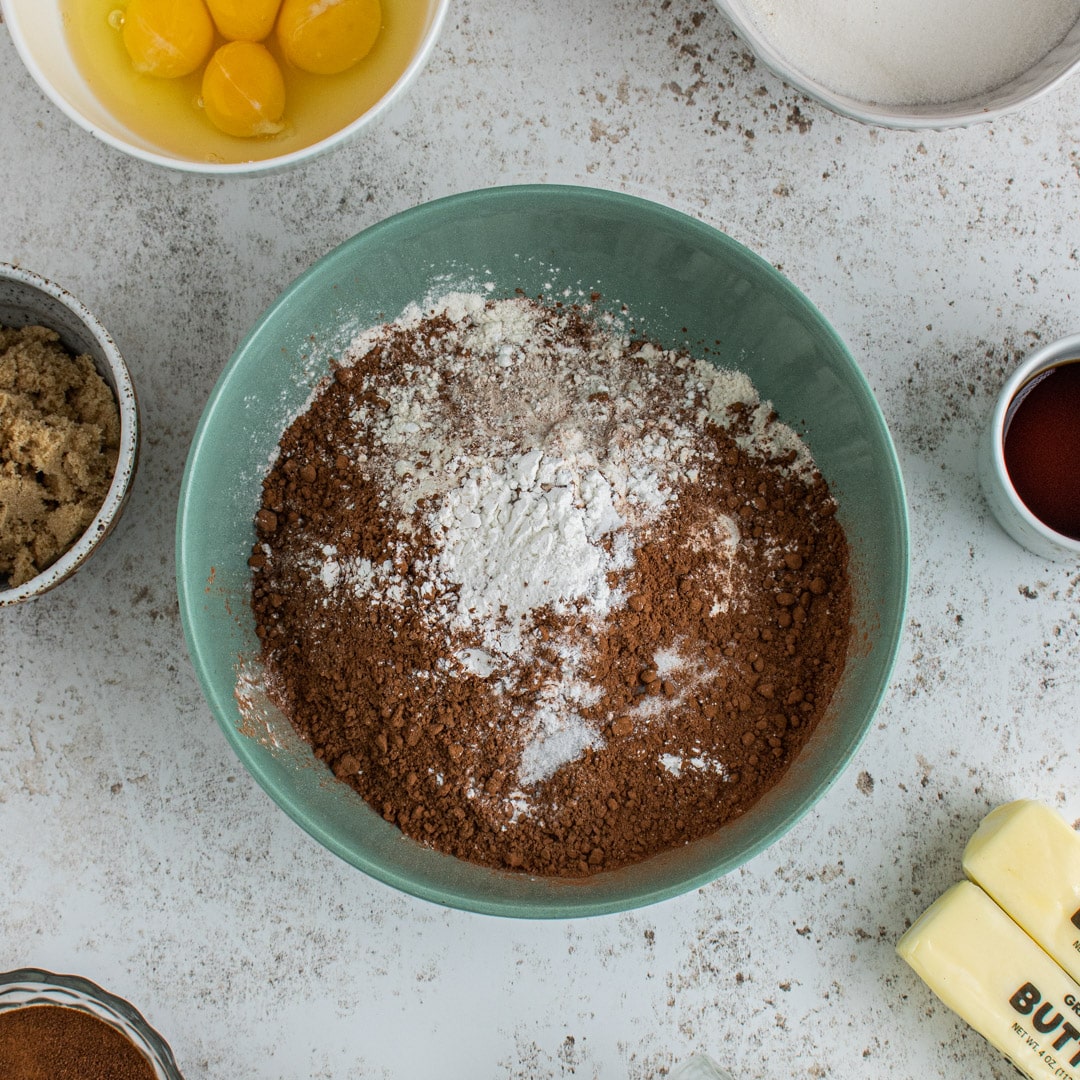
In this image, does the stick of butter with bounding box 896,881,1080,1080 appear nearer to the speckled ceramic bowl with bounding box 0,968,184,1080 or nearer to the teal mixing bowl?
the teal mixing bowl

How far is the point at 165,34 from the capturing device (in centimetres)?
105

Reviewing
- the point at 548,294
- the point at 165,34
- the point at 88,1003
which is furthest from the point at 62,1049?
the point at 165,34

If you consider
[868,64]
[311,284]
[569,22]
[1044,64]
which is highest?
[569,22]

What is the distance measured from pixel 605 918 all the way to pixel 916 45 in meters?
1.14

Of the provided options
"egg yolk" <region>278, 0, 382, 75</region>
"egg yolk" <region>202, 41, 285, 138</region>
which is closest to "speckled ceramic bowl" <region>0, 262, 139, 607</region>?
"egg yolk" <region>202, 41, 285, 138</region>

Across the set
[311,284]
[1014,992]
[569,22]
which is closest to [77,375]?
[311,284]

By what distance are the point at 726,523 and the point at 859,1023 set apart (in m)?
0.68

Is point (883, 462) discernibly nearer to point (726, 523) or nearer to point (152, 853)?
point (726, 523)

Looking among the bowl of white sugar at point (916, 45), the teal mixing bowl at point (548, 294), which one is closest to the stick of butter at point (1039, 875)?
the teal mixing bowl at point (548, 294)

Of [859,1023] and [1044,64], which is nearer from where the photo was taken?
[1044,64]

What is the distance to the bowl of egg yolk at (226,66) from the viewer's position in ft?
3.45

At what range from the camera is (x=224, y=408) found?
1044mm

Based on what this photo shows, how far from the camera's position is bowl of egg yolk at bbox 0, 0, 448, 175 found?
105cm

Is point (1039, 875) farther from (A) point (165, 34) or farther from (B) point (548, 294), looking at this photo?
(A) point (165, 34)
